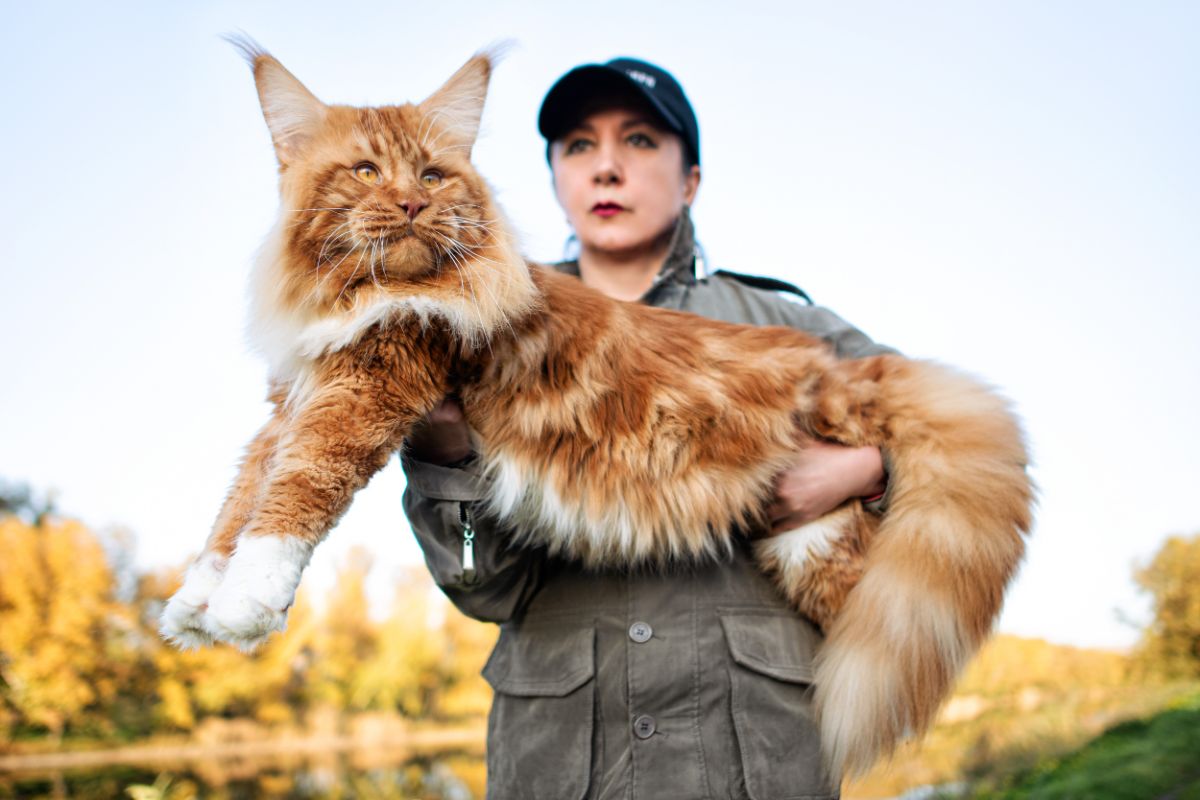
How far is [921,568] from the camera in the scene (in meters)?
1.72

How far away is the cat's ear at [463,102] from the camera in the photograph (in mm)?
1791

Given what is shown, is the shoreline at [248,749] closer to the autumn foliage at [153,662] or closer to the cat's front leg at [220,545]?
the autumn foliage at [153,662]

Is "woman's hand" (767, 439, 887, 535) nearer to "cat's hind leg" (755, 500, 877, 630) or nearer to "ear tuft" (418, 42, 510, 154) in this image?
"cat's hind leg" (755, 500, 877, 630)

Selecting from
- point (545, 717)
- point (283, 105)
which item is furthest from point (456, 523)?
point (283, 105)

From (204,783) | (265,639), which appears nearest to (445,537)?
(265,639)

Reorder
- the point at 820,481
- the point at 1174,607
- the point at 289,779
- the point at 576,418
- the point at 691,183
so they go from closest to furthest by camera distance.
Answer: the point at 576,418, the point at 820,481, the point at 691,183, the point at 1174,607, the point at 289,779

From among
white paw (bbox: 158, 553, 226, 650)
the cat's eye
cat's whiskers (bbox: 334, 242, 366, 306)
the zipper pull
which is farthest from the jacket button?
the cat's eye

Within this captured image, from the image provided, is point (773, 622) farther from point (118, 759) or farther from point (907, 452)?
point (118, 759)

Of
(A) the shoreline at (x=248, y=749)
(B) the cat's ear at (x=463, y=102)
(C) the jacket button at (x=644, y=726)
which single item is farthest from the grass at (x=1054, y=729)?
(A) the shoreline at (x=248, y=749)

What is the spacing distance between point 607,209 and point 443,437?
3.12 ft

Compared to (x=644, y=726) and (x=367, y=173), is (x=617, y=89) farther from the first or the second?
(x=644, y=726)

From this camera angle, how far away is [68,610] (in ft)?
43.1

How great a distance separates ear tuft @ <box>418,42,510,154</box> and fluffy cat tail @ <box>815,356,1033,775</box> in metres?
1.08

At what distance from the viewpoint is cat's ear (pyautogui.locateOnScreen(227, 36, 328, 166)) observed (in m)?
1.64
